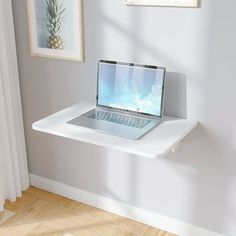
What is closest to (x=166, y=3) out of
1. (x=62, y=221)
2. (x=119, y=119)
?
(x=119, y=119)

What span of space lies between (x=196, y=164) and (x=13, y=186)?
1216 mm

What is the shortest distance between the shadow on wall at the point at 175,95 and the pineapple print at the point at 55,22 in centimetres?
68

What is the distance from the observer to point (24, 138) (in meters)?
2.60

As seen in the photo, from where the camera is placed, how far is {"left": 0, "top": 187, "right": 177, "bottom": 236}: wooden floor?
7.38ft

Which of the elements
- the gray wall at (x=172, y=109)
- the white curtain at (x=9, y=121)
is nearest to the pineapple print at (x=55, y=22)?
the gray wall at (x=172, y=109)

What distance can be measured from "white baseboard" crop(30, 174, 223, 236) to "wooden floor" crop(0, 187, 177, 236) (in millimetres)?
30

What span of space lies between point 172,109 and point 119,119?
286 millimetres

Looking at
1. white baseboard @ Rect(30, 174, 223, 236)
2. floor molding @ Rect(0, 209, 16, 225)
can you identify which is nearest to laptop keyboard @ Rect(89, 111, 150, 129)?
white baseboard @ Rect(30, 174, 223, 236)

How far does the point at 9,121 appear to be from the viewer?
2418mm

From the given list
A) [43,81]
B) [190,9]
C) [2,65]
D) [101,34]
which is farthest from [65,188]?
[190,9]

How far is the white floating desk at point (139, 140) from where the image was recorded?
5.47 ft

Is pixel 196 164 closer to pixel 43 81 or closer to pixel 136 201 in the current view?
pixel 136 201

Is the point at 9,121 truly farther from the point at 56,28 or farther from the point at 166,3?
the point at 166,3

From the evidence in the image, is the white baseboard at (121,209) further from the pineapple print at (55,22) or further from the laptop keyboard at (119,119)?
the pineapple print at (55,22)
